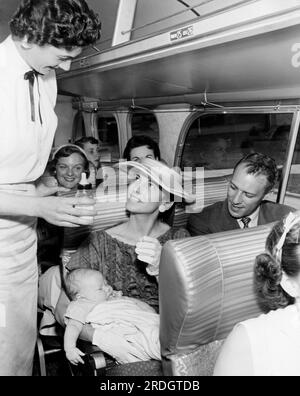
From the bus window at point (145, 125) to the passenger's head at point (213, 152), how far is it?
0.85 metres

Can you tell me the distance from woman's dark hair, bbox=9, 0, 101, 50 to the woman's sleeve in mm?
1317

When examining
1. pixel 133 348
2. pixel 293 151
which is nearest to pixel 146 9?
A: pixel 293 151

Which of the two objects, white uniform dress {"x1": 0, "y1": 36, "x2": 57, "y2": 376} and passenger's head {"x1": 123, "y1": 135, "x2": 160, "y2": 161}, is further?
passenger's head {"x1": 123, "y1": 135, "x2": 160, "y2": 161}

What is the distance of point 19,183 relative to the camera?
179 centimetres

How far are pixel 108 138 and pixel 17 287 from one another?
200 inches

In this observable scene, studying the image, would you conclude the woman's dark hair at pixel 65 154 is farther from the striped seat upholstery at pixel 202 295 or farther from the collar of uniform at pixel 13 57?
the striped seat upholstery at pixel 202 295

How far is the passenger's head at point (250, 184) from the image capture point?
285cm

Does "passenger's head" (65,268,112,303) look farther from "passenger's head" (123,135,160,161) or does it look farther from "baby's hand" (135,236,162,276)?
"passenger's head" (123,135,160,161)

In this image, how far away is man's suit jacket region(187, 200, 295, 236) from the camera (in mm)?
2947

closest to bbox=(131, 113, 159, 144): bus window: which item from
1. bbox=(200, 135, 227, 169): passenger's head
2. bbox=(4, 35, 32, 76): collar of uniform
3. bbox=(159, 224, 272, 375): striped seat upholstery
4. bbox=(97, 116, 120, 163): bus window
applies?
bbox=(97, 116, 120, 163): bus window

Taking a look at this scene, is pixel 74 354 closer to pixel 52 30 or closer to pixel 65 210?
pixel 65 210

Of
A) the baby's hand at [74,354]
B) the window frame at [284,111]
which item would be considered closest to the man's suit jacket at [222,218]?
the window frame at [284,111]

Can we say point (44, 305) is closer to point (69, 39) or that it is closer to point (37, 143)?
point (37, 143)

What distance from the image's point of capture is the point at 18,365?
2008mm
